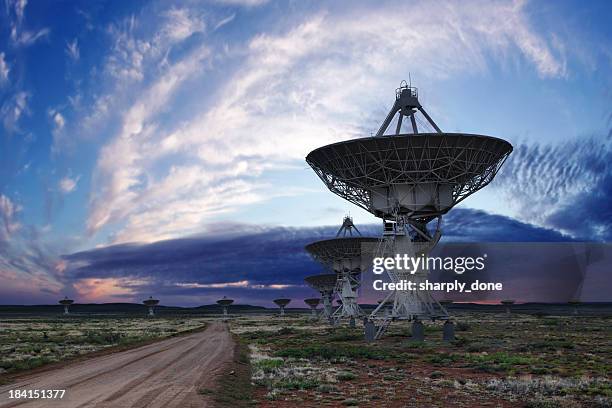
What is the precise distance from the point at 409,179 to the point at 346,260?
36.0 metres

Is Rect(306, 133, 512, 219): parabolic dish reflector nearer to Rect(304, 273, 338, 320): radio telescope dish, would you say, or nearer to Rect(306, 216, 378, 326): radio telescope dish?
Rect(306, 216, 378, 326): radio telescope dish

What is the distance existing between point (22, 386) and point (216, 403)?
30.2ft

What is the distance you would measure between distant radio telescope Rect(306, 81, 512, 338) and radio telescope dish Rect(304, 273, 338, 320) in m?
46.6

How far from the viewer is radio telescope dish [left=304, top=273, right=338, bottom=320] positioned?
8975 centimetres

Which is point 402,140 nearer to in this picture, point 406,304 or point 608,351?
point 406,304

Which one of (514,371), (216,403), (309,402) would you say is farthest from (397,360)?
(216,403)

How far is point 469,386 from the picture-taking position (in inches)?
838

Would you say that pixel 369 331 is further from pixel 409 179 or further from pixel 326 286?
pixel 326 286

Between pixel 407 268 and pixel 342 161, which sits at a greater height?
pixel 342 161

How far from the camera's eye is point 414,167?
38.8 m

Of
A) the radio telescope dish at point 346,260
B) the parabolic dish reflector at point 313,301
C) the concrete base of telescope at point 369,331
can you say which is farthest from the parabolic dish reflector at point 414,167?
the parabolic dish reflector at point 313,301

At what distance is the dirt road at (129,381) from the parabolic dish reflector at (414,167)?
16758mm

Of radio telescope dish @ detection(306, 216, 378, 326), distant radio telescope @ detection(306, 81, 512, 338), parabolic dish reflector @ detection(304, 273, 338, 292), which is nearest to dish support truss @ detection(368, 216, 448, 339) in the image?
distant radio telescope @ detection(306, 81, 512, 338)

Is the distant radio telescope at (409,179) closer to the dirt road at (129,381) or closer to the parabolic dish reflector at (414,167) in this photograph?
the parabolic dish reflector at (414,167)
